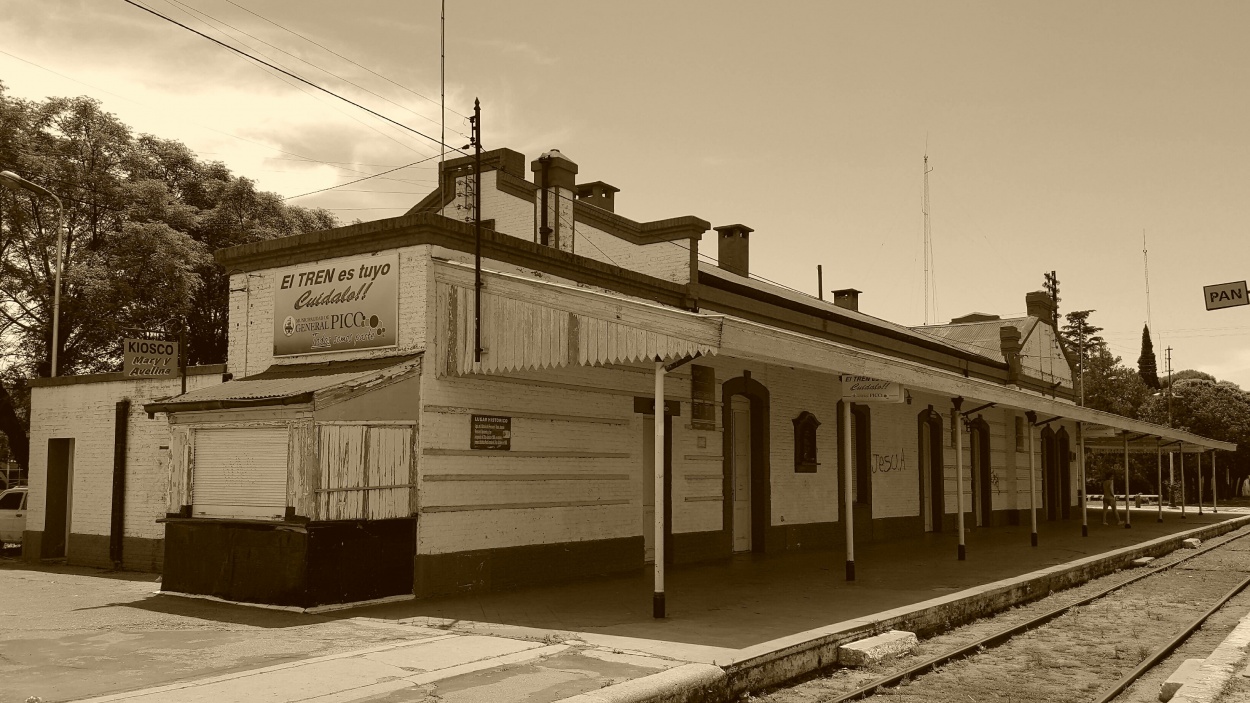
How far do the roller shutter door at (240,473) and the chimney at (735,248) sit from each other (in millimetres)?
14825

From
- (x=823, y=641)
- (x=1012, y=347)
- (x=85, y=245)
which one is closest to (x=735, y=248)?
(x=1012, y=347)

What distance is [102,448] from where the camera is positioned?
1606cm

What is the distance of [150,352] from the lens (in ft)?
52.4

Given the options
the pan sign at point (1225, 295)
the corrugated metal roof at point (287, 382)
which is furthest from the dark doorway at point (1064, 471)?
the corrugated metal roof at point (287, 382)

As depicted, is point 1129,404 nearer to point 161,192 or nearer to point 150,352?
point 161,192

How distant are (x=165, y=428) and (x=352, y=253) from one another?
524 centimetres

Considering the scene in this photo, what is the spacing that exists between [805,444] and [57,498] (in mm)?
13747

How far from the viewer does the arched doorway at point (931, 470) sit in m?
24.7

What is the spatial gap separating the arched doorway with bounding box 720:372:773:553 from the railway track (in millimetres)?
5343

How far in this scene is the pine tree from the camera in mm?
95188

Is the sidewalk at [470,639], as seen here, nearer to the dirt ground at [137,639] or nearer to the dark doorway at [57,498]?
the dirt ground at [137,639]

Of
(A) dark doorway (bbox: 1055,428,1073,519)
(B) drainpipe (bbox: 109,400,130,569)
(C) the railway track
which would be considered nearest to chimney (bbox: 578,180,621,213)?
(B) drainpipe (bbox: 109,400,130,569)

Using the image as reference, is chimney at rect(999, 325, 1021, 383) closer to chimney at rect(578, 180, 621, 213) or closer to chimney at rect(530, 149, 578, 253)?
chimney at rect(578, 180, 621, 213)

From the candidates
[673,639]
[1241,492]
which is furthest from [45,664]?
[1241,492]
